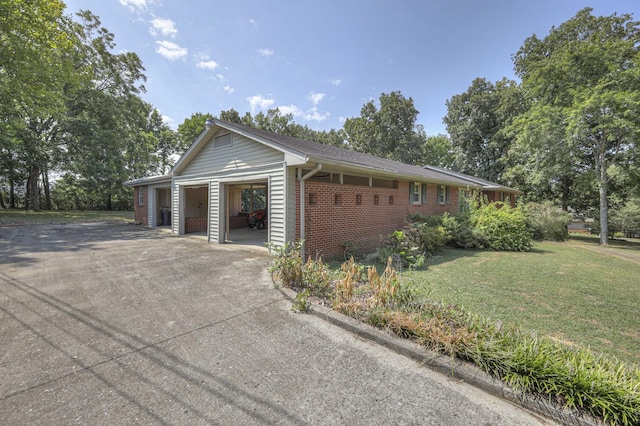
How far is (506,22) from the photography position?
10.7 m

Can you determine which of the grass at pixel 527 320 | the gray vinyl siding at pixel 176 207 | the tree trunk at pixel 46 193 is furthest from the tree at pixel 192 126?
the grass at pixel 527 320

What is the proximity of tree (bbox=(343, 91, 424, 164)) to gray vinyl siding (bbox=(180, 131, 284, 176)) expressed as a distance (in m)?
23.5

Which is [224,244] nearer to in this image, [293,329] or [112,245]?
[112,245]

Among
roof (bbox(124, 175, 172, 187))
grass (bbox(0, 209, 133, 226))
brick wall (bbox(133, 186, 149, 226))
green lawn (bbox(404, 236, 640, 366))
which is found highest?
roof (bbox(124, 175, 172, 187))

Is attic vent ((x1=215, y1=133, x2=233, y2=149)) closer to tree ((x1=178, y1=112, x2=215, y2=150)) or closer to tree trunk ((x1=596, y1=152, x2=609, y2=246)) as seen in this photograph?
tree trunk ((x1=596, y1=152, x2=609, y2=246))

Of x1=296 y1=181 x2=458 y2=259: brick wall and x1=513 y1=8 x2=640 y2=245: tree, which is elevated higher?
x1=513 y1=8 x2=640 y2=245: tree

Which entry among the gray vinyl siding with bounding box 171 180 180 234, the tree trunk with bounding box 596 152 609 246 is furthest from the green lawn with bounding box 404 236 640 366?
the gray vinyl siding with bounding box 171 180 180 234

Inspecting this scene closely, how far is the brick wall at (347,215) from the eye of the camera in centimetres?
709

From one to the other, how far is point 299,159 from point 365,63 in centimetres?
1193

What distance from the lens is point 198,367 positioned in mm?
2432

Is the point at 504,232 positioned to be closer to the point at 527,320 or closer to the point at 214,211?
the point at 527,320

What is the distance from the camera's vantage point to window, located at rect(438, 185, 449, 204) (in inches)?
537

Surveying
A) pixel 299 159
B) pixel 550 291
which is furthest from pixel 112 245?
pixel 550 291

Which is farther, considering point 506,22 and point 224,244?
point 506,22
